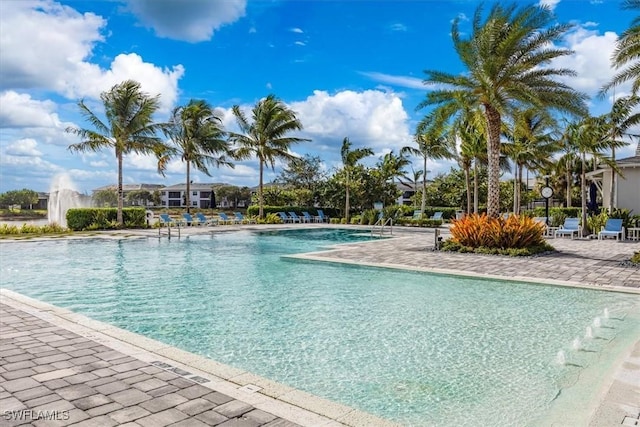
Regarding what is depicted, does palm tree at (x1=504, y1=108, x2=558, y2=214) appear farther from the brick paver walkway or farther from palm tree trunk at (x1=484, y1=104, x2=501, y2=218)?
the brick paver walkway

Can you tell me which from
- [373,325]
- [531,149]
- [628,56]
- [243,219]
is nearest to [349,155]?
[243,219]

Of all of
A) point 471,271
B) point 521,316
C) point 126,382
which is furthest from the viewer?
point 471,271

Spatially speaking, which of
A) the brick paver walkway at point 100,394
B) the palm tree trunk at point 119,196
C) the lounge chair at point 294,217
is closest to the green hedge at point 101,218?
the palm tree trunk at point 119,196

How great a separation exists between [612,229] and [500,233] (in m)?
8.20

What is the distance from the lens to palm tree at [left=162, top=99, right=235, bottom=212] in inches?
1309

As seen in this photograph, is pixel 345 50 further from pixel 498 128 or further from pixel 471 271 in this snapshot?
pixel 471 271

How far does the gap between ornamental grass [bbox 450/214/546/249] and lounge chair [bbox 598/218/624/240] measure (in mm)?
6198

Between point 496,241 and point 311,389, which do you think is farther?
point 496,241

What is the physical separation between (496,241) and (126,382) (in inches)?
526

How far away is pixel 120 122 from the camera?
26.8 meters

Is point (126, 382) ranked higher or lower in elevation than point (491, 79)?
lower

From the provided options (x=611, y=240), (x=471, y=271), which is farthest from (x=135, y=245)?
(x=611, y=240)

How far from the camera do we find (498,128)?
1661 centimetres

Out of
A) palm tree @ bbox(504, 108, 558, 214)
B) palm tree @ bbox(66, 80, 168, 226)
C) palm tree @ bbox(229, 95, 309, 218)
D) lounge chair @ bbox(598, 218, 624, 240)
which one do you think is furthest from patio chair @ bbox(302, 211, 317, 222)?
lounge chair @ bbox(598, 218, 624, 240)
